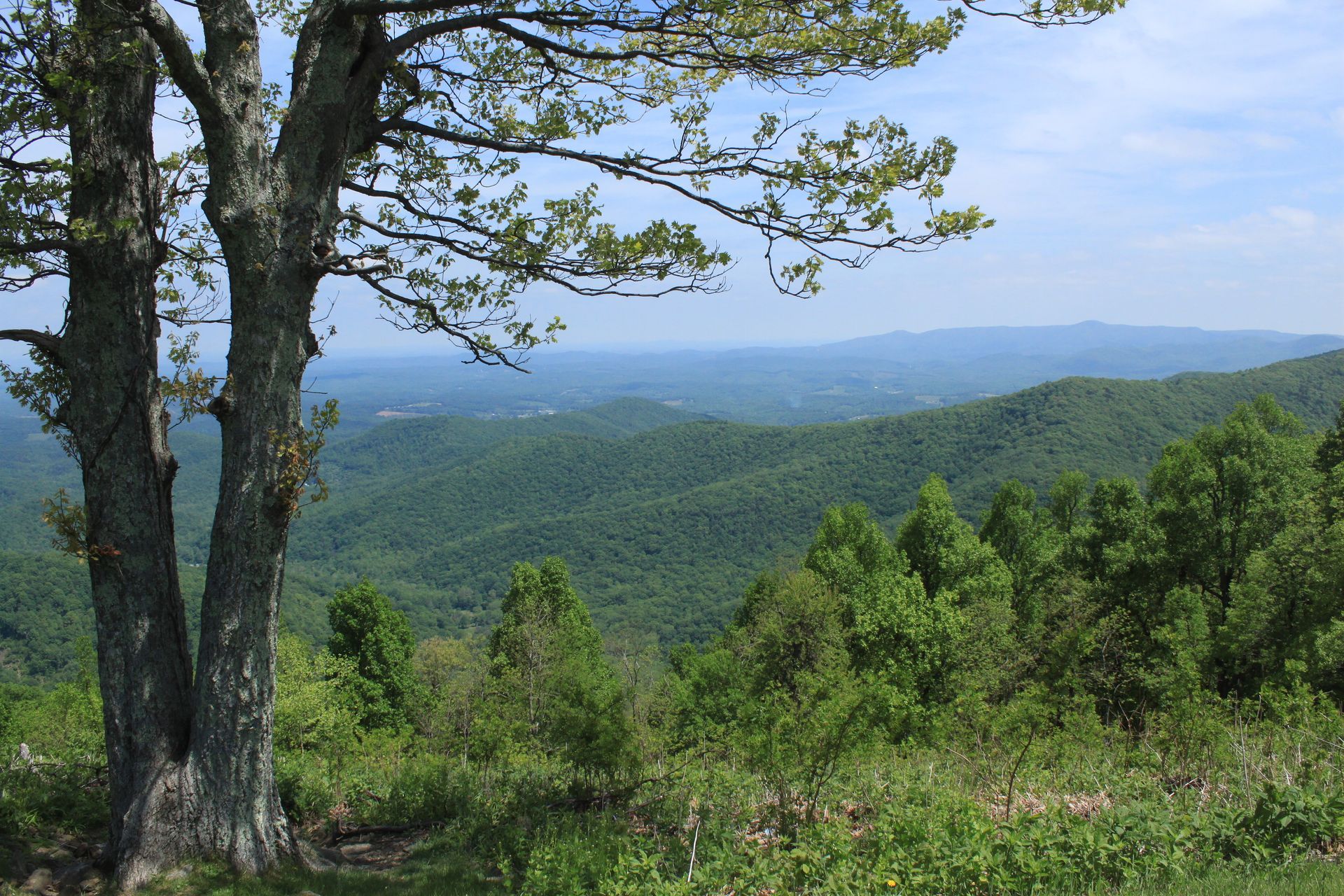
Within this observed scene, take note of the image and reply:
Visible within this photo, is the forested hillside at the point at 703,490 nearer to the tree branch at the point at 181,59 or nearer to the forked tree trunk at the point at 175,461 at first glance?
the forked tree trunk at the point at 175,461

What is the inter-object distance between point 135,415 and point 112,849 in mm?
2279

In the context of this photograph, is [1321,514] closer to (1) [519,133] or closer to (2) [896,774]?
(2) [896,774]

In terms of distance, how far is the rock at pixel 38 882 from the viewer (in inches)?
141

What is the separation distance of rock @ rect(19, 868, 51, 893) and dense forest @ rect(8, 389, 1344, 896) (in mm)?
1043

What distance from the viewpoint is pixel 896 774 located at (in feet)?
17.1

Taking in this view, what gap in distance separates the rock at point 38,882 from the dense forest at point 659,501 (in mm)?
28874

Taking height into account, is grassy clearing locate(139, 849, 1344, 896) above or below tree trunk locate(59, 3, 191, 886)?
below

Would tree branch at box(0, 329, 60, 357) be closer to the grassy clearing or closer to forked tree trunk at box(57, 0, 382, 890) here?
forked tree trunk at box(57, 0, 382, 890)

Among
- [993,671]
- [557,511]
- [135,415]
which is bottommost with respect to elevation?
[557,511]

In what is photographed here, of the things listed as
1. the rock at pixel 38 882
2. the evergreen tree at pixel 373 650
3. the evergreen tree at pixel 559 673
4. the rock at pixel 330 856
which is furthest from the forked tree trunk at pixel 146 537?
the evergreen tree at pixel 373 650

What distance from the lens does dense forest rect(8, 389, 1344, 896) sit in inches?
152

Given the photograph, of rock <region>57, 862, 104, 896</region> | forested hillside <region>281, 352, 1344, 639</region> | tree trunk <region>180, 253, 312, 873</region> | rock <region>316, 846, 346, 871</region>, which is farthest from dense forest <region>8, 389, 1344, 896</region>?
forested hillside <region>281, 352, 1344, 639</region>

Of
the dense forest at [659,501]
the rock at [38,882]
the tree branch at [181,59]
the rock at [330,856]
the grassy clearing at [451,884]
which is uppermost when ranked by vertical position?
the tree branch at [181,59]

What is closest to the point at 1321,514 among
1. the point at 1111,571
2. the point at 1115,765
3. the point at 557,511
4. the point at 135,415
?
the point at 1111,571
